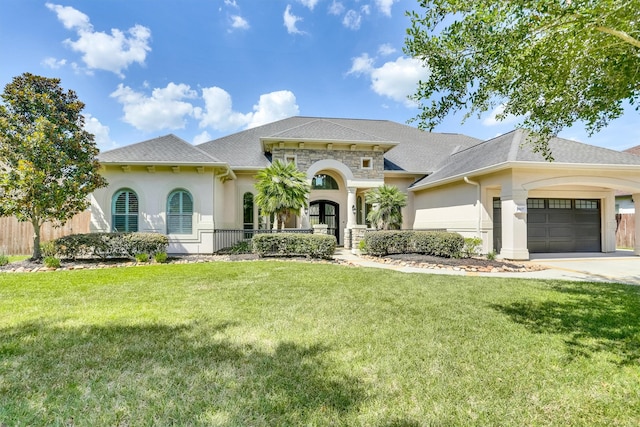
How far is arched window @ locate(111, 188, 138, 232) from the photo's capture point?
1277cm

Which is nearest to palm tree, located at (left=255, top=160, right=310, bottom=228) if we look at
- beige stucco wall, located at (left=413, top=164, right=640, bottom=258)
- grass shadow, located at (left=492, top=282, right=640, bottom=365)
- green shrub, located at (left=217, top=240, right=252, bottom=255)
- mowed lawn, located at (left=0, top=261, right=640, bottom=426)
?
green shrub, located at (left=217, top=240, right=252, bottom=255)

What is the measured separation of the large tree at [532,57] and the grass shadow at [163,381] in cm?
475

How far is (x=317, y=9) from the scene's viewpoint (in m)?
13.1

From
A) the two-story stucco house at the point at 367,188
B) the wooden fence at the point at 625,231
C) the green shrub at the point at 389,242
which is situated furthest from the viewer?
the wooden fence at the point at 625,231

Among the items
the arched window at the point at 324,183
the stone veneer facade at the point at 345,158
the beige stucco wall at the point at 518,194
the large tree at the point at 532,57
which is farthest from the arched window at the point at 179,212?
the beige stucco wall at the point at 518,194

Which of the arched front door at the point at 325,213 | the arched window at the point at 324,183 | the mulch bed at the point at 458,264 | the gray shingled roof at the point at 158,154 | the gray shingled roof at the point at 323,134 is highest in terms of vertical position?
the gray shingled roof at the point at 323,134

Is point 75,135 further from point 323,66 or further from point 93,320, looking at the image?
point 323,66

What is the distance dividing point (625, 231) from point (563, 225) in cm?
744

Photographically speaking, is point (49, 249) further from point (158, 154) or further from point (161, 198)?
point (158, 154)

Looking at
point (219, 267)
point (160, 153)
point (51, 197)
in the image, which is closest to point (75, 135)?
point (51, 197)

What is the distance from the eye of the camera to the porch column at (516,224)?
1139 cm

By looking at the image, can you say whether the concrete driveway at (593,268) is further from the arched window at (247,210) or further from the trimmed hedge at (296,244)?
the arched window at (247,210)

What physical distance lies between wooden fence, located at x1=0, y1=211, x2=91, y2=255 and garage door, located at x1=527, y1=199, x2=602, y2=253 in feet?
64.8

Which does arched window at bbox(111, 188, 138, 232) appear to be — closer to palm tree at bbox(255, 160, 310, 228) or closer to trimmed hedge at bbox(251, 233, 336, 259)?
palm tree at bbox(255, 160, 310, 228)
